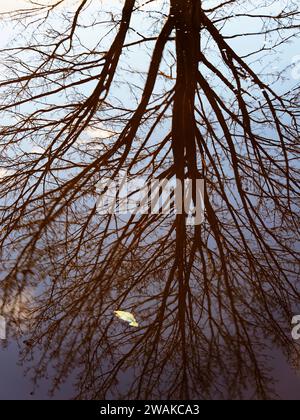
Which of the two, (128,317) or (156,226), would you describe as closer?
(128,317)

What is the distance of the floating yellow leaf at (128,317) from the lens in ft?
6.61

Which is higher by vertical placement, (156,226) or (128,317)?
(156,226)

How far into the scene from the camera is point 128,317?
2041mm

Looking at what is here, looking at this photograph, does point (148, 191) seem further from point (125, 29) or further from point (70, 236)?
point (125, 29)

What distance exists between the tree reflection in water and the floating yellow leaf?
3 cm

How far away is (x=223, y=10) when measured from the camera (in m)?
5.10

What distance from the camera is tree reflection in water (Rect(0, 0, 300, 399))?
6.13 ft

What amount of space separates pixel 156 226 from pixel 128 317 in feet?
2.34

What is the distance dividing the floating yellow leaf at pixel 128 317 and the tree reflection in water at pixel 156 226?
30 millimetres

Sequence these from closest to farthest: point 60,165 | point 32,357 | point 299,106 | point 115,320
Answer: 1. point 32,357
2. point 115,320
3. point 60,165
4. point 299,106

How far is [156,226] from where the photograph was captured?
8.55 feet

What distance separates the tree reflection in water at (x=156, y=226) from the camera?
6.13 ft
